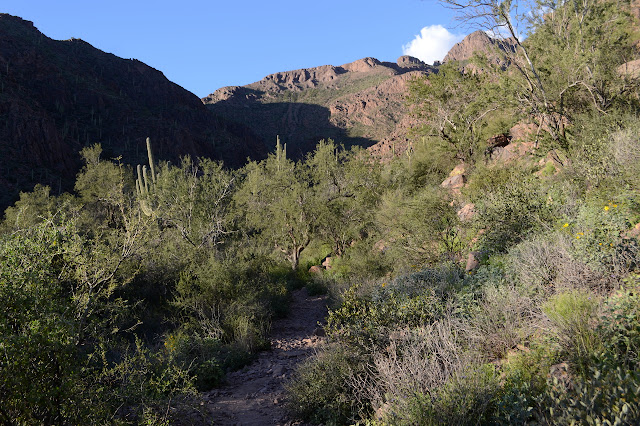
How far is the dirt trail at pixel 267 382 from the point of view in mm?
5359

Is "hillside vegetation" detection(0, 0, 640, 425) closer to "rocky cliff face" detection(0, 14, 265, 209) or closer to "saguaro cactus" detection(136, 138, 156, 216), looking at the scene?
"saguaro cactus" detection(136, 138, 156, 216)

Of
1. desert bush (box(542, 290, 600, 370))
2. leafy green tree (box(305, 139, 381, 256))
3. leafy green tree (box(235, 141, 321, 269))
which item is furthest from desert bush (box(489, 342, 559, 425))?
leafy green tree (box(235, 141, 321, 269))

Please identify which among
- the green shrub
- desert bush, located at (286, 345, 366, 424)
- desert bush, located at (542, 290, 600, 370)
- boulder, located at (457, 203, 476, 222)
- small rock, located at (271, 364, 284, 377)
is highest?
boulder, located at (457, 203, 476, 222)

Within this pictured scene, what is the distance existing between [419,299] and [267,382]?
129 inches

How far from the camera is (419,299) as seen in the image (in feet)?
17.2

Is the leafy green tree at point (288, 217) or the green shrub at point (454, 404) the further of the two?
the leafy green tree at point (288, 217)

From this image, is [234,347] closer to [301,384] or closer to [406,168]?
[301,384]

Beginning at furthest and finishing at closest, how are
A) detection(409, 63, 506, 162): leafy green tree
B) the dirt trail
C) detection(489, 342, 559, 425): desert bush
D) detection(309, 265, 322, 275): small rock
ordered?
detection(409, 63, 506, 162): leafy green tree, detection(309, 265, 322, 275): small rock, the dirt trail, detection(489, 342, 559, 425): desert bush

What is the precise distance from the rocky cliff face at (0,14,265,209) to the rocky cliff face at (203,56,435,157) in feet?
38.1

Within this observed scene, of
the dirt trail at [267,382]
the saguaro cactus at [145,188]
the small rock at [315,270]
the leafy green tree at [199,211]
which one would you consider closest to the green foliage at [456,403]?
the dirt trail at [267,382]

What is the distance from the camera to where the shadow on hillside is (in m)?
85.4

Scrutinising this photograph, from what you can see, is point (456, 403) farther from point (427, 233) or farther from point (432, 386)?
point (427, 233)

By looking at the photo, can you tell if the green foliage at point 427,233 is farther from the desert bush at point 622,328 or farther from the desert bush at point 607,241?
the desert bush at point 622,328

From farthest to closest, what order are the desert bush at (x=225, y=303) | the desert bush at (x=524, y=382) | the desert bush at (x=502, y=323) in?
1. the desert bush at (x=225, y=303)
2. the desert bush at (x=502, y=323)
3. the desert bush at (x=524, y=382)
